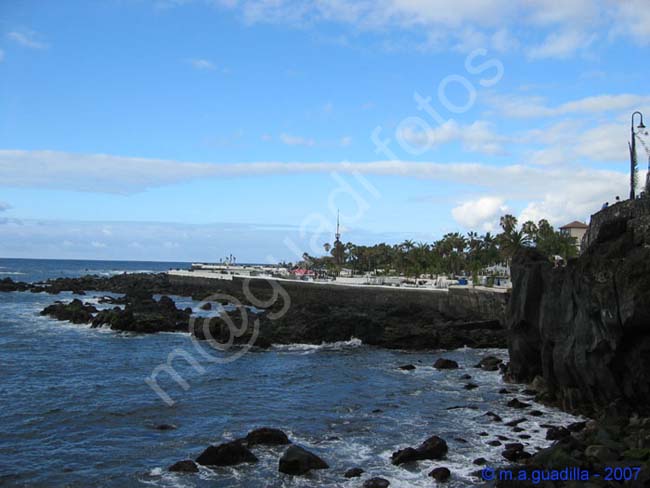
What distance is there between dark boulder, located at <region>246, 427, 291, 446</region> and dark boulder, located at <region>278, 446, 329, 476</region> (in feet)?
7.37

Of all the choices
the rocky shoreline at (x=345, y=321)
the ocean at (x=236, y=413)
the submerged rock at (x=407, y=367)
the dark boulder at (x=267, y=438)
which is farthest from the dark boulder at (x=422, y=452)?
the rocky shoreline at (x=345, y=321)

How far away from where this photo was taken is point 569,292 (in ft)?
89.8

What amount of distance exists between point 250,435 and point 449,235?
9627cm

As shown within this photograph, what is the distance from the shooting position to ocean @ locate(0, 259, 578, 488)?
18000mm

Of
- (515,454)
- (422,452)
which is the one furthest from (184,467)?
(515,454)

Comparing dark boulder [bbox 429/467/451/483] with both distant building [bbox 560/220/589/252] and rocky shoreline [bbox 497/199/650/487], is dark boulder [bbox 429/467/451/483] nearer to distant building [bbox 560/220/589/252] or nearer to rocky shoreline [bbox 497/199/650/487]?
rocky shoreline [bbox 497/199/650/487]

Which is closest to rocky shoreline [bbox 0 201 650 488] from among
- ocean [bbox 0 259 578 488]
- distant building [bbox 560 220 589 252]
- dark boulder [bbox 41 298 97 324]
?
ocean [bbox 0 259 578 488]

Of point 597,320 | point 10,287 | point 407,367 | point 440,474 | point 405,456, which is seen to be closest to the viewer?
point 440,474

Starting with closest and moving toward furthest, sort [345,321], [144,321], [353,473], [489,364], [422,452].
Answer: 1. [353,473]
2. [422,452]
3. [489,364]
4. [345,321]
5. [144,321]

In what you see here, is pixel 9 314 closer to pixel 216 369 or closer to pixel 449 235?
pixel 216 369

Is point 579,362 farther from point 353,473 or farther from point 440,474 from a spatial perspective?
point 353,473

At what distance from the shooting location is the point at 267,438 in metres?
20.5

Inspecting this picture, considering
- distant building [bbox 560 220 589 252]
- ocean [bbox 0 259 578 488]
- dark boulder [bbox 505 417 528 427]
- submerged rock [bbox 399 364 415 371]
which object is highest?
distant building [bbox 560 220 589 252]

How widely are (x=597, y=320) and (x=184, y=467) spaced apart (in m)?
17.1
